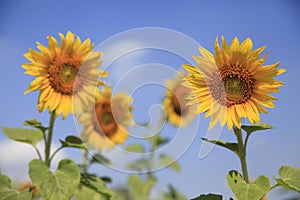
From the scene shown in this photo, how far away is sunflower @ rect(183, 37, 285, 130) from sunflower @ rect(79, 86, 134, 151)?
1.75 meters

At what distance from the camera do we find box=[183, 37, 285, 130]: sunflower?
1.93 m

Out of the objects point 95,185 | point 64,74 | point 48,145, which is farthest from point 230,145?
point 64,74

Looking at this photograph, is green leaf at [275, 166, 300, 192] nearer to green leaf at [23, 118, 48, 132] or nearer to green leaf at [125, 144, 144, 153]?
green leaf at [23, 118, 48, 132]

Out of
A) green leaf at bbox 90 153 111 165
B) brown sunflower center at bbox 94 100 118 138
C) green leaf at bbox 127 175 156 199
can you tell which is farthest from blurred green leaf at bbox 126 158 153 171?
green leaf at bbox 90 153 111 165

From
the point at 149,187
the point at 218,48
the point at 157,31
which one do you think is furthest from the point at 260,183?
the point at 149,187

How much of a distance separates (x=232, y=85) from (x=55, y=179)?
3.44ft

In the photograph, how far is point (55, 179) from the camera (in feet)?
7.20

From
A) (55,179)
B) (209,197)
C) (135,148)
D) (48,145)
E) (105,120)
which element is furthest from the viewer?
(135,148)

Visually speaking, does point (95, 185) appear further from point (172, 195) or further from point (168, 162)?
point (172, 195)

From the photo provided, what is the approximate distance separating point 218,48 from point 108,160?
1410mm

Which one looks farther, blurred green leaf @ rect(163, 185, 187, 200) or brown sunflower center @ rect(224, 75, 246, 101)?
blurred green leaf @ rect(163, 185, 187, 200)

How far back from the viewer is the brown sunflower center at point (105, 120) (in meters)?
3.66

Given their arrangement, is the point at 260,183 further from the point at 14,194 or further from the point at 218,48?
the point at 14,194

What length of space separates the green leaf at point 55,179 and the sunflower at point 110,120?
4.15 feet
